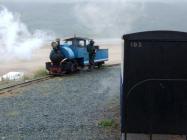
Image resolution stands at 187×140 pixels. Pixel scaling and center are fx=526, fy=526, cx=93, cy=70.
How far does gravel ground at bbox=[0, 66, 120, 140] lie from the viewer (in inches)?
416

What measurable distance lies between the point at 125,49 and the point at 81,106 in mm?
6986

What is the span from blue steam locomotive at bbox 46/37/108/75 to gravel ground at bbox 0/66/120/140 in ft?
12.8

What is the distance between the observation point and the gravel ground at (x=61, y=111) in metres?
10.6

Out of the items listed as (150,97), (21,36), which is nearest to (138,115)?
(150,97)

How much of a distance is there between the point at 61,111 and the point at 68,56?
12620 millimetres

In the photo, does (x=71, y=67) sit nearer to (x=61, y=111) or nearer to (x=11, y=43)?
(x=61, y=111)

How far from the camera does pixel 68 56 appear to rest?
2612cm

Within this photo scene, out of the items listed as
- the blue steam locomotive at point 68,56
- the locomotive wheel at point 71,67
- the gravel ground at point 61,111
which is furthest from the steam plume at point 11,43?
the gravel ground at point 61,111

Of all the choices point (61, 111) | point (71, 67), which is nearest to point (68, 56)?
point (71, 67)

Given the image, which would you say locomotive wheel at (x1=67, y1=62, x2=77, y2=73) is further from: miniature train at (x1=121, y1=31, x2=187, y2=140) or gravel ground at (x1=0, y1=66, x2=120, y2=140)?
miniature train at (x1=121, y1=31, x2=187, y2=140)

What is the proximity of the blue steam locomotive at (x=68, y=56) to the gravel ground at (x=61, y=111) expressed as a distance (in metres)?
3.91

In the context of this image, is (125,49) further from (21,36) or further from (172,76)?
(21,36)

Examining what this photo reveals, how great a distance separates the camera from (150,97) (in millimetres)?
7852

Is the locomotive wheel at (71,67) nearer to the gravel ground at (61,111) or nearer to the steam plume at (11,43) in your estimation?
the gravel ground at (61,111)
